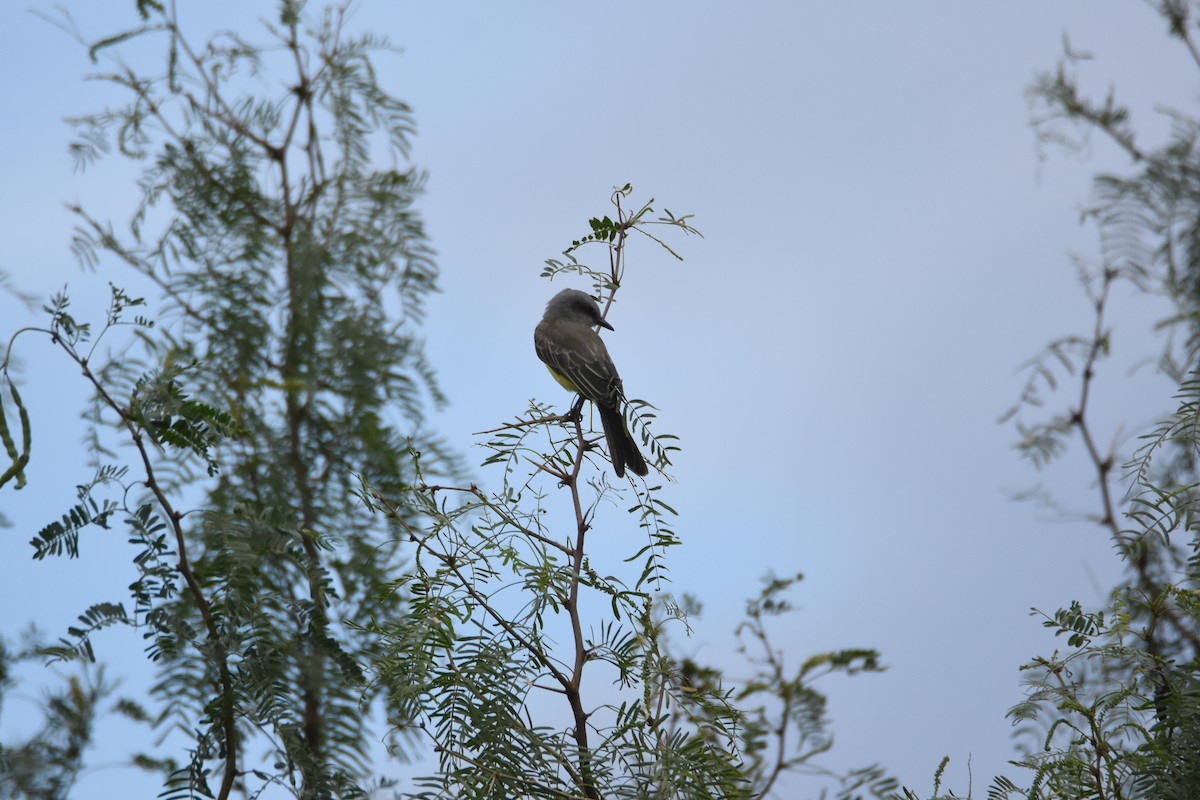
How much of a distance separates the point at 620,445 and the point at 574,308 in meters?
1.90

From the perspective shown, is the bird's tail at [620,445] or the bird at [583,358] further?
the bird at [583,358]

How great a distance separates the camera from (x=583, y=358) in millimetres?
3914

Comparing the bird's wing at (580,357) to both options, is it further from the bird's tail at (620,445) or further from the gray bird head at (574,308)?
the gray bird head at (574,308)

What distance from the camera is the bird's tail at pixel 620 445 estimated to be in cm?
265

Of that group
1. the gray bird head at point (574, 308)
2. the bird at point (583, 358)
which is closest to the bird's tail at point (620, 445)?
the bird at point (583, 358)

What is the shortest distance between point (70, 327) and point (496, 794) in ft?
4.46

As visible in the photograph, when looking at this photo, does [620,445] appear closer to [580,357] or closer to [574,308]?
[580,357]

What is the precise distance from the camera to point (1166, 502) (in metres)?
1.63

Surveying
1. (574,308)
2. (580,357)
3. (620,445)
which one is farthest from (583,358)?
(574,308)

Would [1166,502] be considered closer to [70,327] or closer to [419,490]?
[419,490]

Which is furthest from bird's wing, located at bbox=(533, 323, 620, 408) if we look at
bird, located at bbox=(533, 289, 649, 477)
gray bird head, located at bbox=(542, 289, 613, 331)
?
gray bird head, located at bbox=(542, 289, 613, 331)

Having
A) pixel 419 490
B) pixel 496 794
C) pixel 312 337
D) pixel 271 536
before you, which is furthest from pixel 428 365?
pixel 496 794

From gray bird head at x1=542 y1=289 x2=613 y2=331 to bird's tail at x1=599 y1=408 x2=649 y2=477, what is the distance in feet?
3.78

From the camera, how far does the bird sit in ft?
10.6
